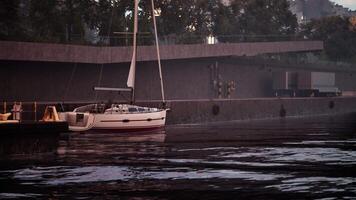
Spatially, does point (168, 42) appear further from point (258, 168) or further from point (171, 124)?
point (258, 168)

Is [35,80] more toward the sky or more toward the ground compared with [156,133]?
more toward the sky

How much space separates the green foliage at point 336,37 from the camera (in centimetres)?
11794

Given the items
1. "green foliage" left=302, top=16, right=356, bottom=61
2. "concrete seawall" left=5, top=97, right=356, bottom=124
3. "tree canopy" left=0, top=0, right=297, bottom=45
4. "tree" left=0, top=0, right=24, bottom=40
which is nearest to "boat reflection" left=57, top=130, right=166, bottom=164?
"concrete seawall" left=5, top=97, right=356, bottom=124

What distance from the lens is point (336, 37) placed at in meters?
119

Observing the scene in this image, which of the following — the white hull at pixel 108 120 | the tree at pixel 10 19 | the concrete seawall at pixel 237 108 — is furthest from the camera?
the tree at pixel 10 19

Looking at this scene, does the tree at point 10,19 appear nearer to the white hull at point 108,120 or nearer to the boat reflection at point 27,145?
the white hull at point 108,120

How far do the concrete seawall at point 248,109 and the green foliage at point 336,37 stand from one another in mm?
34032

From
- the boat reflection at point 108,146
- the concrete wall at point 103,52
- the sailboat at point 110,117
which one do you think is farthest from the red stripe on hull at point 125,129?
the concrete wall at point 103,52

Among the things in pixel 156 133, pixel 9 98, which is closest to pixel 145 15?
pixel 9 98

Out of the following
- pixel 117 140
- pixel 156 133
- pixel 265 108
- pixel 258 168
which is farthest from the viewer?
pixel 265 108

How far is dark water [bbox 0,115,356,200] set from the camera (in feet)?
54.5

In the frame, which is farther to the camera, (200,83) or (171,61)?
(200,83)

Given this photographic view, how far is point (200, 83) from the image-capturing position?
72.7 metres

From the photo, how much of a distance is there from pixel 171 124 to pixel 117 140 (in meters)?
15.9
